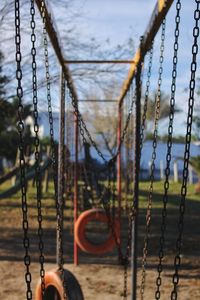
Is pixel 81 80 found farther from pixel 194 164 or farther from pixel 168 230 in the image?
pixel 194 164

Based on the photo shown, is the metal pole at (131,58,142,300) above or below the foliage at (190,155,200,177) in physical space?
below

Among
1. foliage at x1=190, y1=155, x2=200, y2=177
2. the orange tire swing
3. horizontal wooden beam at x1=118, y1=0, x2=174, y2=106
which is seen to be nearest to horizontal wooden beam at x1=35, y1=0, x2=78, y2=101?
horizontal wooden beam at x1=118, y1=0, x2=174, y2=106

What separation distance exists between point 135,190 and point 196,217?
325 inches

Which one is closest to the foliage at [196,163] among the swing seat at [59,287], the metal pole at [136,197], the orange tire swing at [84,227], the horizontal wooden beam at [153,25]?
the orange tire swing at [84,227]

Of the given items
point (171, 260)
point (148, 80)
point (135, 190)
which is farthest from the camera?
point (171, 260)

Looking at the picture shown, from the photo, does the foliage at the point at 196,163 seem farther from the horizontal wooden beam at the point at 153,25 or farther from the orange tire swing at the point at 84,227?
the horizontal wooden beam at the point at 153,25

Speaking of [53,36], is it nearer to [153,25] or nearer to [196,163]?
[153,25]

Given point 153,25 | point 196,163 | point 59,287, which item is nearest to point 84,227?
point 59,287

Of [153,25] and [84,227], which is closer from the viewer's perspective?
[153,25]

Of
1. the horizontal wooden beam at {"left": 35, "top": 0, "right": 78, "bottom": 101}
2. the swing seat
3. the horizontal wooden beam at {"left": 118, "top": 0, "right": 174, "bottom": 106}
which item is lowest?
the swing seat

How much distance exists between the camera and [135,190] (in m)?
5.00

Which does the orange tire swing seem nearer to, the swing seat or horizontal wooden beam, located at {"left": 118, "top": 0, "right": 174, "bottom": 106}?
horizontal wooden beam, located at {"left": 118, "top": 0, "right": 174, "bottom": 106}

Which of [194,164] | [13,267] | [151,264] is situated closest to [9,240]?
[13,267]

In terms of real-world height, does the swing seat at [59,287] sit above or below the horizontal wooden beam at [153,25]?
below
